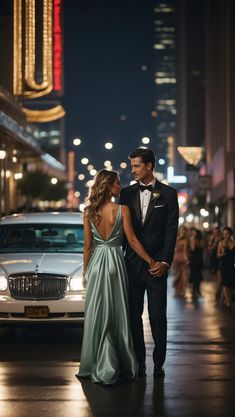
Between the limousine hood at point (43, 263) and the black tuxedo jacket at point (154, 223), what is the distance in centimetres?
334

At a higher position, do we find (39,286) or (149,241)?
(149,241)

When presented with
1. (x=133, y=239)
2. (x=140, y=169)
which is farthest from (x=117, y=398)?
(x=140, y=169)

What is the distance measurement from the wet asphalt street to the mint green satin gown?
0.18m

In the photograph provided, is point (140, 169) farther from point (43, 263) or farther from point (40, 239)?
point (40, 239)

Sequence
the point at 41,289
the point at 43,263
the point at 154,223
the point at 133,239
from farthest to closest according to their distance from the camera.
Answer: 1. the point at 43,263
2. the point at 41,289
3. the point at 154,223
4. the point at 133,239

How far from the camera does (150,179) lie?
990 centimetres

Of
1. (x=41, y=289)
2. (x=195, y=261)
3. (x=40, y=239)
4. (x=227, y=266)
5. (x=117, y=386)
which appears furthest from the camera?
(x=195, y=261)

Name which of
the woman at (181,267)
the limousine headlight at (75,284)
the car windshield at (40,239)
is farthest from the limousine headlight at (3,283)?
the woman at (181,267)

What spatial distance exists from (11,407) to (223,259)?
1355 centimetres

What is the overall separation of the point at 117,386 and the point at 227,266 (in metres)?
12.0

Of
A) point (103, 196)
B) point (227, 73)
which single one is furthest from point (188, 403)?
point (227, 73)

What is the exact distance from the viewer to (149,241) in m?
9.75

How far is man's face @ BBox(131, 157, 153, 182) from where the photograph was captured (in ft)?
32.1

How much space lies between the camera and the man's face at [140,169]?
980 centimetres
